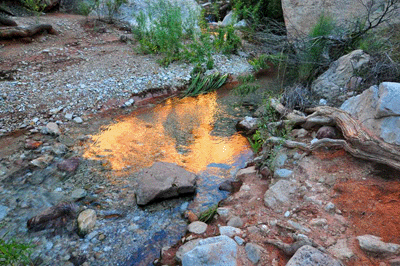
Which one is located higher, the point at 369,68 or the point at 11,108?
the point at 369,68

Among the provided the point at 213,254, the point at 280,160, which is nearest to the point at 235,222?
the point at 213,254

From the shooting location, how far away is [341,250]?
2.15m

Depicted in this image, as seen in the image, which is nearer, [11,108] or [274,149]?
[274,149]

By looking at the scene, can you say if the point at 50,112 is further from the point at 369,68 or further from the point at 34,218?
the point at 369,68

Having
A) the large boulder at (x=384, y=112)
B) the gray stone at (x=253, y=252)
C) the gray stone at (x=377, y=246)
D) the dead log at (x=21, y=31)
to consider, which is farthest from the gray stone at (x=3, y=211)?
the dead log at (x=21, y=31)

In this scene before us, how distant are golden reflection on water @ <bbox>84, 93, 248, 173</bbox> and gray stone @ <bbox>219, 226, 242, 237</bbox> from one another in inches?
52.3

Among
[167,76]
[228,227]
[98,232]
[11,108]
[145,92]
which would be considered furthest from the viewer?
[167,76]

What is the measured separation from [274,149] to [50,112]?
3.99 m

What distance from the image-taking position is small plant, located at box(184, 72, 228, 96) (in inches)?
259

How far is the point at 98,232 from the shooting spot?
2980mm

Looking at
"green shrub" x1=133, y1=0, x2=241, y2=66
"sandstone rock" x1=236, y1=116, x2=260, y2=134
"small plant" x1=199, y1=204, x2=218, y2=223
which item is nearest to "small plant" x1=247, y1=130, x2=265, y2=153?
"sandstone rock" x1=236, y1=116, x2=260, y2=134

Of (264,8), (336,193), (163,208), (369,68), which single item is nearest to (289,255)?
(336,193)

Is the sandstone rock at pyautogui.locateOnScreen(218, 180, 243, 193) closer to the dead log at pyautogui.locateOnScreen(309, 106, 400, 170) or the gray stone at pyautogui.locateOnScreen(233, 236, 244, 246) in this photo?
the gray stone at pyautogui.locateOnScreen(233, 236, 244, 246)

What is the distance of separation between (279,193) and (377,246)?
3.47ft
